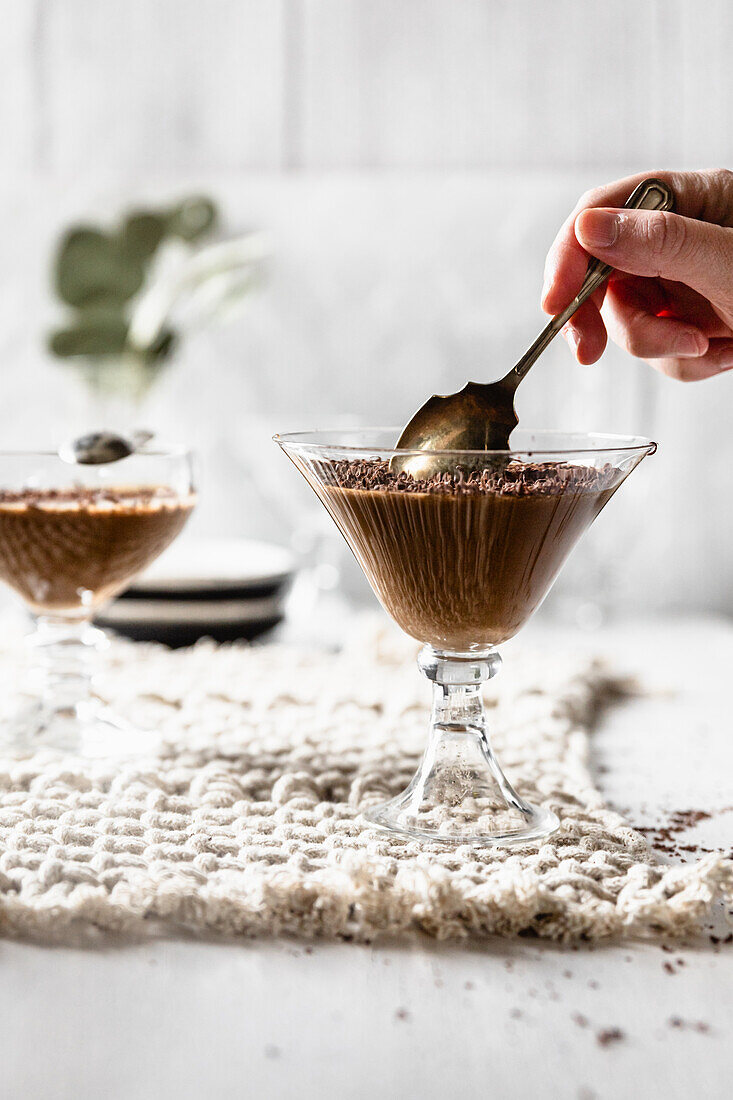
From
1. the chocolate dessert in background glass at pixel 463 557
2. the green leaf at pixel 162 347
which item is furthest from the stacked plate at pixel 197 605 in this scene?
the chocolate dessert in background glass at pixel 463 557

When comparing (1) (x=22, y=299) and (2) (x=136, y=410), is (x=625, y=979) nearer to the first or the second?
(2) (x=136, y=410)

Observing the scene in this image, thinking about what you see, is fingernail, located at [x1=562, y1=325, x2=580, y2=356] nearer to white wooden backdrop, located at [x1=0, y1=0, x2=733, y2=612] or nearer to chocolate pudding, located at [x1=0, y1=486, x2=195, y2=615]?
chocolate pudding, located at [x1=0, y1=486, x2=195, y2=615]

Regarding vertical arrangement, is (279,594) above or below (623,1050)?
above

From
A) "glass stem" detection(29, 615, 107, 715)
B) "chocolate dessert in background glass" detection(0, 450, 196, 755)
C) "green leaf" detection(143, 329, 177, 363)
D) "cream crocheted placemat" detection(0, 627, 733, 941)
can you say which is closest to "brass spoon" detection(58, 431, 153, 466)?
"chocolate dessert in background glass" detection(0, 450, 196, 755)

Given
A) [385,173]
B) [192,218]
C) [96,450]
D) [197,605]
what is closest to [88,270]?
[192,218]

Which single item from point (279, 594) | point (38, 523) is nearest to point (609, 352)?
point (279, 594)

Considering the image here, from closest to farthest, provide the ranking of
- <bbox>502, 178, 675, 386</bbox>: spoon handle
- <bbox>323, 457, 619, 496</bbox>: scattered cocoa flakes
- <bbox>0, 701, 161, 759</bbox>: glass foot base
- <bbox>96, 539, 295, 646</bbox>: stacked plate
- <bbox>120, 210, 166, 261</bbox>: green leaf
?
<bbox>323, 457, 619, 496</bbox>: scattered cocoa flakes
<bbox>502, 178, 675, 386</bbox>: spoon handle
<bbox>0, 701, 161, 759</bbox>: glass foot base
<bbox>96, 539, 295, 646</bbox>: stacked plate
<bbox>120, 210, 166, 261</bbox>: green leaf
